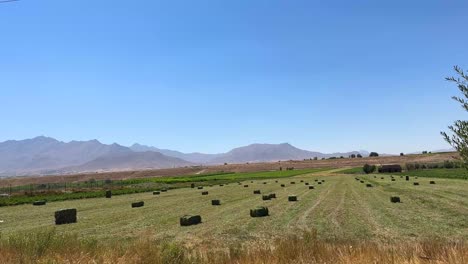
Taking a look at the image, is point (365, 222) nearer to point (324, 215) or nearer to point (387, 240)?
point (324, 215)

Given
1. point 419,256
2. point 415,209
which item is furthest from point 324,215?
point 419,256

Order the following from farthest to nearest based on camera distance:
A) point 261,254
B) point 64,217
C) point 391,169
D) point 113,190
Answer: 1. point 391,169
2. point 113,190
3. point 64,217
4. point 261,254

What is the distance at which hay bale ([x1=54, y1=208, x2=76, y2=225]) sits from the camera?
26.0 metres

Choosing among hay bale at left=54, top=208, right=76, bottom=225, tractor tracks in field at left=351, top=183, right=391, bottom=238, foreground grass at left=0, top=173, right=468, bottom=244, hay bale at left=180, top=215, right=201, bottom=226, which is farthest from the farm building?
hay bale at left=54, top=208, right=76, bottom=225

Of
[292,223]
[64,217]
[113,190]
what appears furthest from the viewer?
[113,190]

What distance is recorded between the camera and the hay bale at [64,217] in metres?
26.0

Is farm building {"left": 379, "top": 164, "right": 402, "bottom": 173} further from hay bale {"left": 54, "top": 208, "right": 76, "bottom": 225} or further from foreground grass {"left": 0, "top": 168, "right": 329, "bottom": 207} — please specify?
hay bale {"left": 54, "top": 208, "right": 76, "bottom": 225}

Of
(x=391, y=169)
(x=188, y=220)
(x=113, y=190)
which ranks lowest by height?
(x=188, y=220)

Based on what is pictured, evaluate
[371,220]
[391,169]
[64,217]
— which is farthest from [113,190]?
[391,169]

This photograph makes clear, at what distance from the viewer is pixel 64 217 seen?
86.4ft

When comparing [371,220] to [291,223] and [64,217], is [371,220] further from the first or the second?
[64,217]

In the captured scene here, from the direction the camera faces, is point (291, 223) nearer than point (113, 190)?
Yes

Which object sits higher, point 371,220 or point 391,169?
point 391,169

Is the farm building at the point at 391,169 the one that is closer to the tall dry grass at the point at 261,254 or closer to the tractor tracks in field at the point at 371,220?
the tractor tracks in field at the point at 371,220
